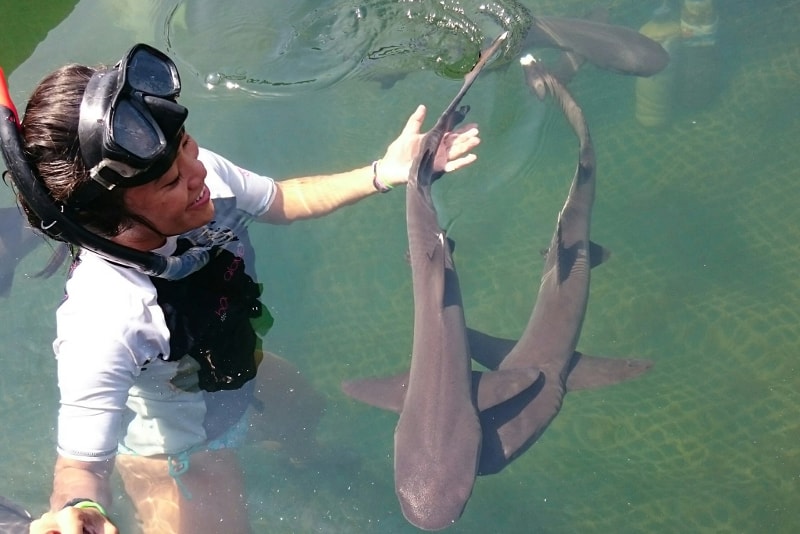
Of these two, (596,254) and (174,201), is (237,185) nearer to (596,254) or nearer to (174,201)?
(174,201)

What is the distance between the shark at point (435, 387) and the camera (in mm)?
3719

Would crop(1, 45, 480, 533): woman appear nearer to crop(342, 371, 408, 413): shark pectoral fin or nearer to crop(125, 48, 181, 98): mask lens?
crop(125, 48, 181, 98): mask lens

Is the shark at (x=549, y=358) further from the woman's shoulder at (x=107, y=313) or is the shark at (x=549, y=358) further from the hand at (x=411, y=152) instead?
the woman's shoulder at (x=107, y=313)

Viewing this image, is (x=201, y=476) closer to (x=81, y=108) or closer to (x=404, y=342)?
(x=404, y=342)

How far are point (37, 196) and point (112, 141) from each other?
24 centimetres

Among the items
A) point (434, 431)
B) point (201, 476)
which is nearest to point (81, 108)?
point (201, 476)

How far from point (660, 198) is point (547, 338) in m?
1.63

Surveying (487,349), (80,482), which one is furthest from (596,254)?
(80,482)

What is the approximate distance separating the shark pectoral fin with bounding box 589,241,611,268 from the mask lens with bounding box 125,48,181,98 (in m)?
3.20

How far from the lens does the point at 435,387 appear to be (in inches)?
157

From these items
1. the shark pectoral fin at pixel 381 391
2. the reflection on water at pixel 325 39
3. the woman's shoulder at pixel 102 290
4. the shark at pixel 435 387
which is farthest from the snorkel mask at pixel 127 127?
the reflection on water at pixel 325 39

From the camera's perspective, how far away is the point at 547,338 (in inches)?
181

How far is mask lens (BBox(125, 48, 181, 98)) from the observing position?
87.4 inches

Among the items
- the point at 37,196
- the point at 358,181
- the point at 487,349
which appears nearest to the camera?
the point at 37,196
